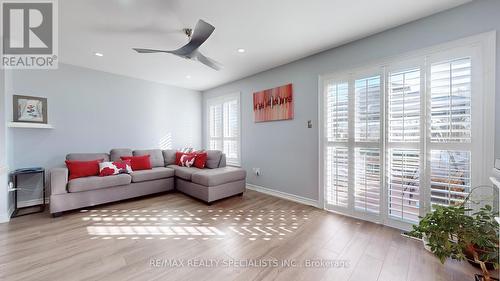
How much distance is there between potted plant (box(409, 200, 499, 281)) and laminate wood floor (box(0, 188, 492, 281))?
18 cm

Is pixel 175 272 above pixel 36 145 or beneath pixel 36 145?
beneath

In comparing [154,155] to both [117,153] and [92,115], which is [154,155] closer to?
[117,153]

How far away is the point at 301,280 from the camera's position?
1.57m

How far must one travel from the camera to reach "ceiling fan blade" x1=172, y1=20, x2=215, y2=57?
1810 millimetres

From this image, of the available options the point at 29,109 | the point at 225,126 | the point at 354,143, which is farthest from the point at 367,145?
the point at 29,109

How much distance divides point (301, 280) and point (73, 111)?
4.45 metres

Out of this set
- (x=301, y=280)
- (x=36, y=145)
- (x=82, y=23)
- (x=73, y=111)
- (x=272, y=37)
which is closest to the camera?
(x=301, y=280)

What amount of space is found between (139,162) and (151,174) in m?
0.45

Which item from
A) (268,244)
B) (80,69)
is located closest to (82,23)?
(80,69)

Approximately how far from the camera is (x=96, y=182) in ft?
10.0

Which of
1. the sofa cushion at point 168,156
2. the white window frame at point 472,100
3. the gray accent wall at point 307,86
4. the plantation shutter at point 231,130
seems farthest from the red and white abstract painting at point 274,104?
the sofa cushion at point 168,156

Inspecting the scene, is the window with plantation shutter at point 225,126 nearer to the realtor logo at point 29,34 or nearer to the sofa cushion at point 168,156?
the sofa cushion at point 168,156

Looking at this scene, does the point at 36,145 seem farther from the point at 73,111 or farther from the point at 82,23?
the point at 82,23

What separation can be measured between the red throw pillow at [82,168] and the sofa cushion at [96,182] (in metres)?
0.18
